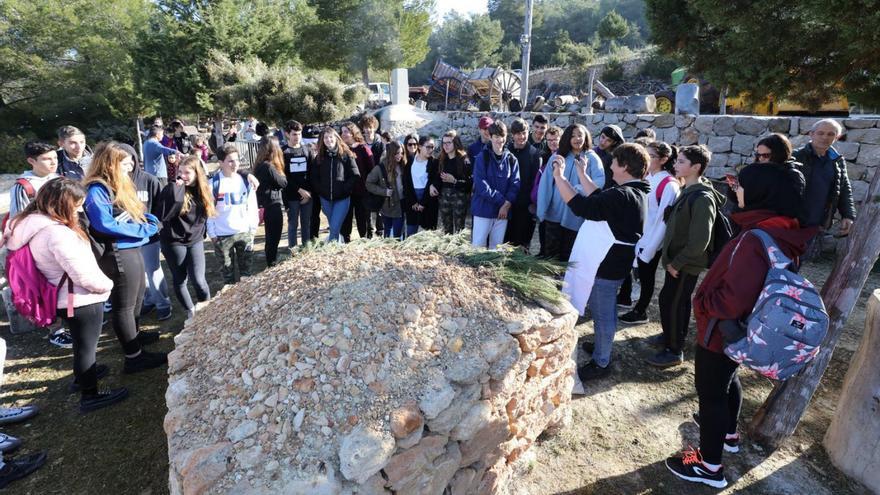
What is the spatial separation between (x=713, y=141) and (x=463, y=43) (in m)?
43.6

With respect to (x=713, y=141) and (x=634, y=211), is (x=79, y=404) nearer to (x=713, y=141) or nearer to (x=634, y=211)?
(x=634, y=211)

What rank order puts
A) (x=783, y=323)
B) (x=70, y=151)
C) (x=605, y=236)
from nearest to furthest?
1. (x=783, y=323)
2. (x=605, y=236)
3. (x=70, y=151)

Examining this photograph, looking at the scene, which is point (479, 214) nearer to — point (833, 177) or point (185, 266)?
point (185, 266)

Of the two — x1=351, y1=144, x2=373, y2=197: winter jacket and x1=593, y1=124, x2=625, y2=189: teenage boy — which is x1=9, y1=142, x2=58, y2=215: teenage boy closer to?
x1=351, y1=144, x2=373, y2=197: winter jacket

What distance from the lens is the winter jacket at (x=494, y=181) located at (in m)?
4.77

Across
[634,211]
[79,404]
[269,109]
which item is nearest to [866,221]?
[634,211]

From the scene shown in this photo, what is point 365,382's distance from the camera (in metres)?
2.16

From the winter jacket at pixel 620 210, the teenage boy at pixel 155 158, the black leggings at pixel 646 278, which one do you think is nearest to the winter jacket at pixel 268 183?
the teenage boy at pixel 155 158

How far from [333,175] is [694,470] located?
4.55 metres

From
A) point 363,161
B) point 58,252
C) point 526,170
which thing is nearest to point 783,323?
point 526,170

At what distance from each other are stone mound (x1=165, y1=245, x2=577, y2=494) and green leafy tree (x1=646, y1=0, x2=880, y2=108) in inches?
114

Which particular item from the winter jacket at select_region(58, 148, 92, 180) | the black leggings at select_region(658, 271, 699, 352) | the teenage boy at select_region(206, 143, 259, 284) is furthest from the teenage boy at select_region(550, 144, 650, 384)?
the winter jacket at select_region(58, 148, 92, 180)

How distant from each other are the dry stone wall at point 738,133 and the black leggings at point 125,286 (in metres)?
7.85

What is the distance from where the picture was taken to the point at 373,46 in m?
23.8
